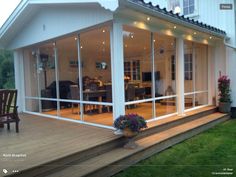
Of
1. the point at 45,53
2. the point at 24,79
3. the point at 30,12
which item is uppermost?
the point at 30,12

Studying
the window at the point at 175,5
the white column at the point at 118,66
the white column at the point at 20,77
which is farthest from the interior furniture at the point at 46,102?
the window at the point at 175,5

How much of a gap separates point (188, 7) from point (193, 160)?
298 inches

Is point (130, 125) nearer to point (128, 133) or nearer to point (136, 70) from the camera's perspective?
point (128, 133)

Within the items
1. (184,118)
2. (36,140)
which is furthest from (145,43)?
(36,140)

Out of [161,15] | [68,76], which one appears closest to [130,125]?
[161,15]

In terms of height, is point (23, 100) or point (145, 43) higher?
point (145, 43)

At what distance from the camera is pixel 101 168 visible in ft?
13.1

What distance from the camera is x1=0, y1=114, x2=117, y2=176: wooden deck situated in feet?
12.9

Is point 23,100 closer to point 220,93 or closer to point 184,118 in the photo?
point 184,118

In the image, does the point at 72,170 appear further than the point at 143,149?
No

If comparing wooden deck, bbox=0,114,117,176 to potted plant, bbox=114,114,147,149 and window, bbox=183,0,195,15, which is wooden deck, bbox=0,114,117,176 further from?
window, bbox=183,0,195,15

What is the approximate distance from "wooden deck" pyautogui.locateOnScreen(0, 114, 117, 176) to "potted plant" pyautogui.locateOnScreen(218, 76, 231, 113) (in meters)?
5.19

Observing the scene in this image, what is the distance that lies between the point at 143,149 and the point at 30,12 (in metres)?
5.87

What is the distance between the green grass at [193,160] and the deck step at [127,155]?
0.41 ft
